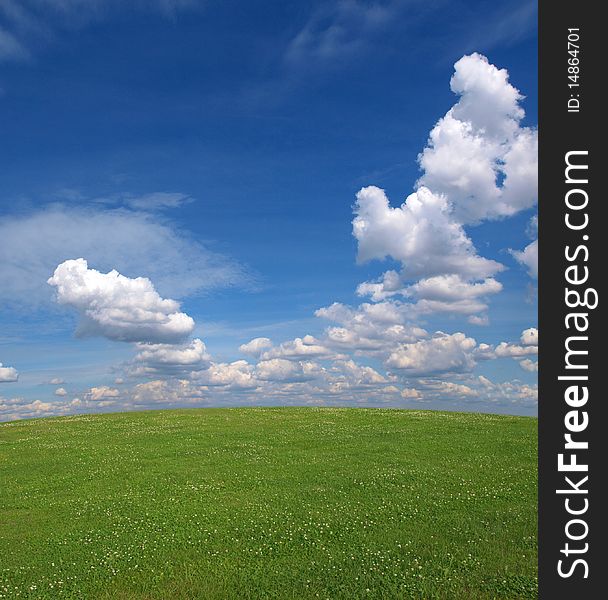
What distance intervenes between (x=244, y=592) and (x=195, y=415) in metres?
43.2

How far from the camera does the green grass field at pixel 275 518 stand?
14.1 m

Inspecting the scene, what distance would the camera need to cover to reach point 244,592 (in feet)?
44.7

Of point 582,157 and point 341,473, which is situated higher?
point 582,157

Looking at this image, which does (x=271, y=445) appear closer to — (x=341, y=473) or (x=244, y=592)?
(x=341, y=473)

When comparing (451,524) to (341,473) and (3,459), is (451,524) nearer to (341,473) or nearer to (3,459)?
(341,473)

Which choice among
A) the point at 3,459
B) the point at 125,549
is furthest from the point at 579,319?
the point at 3,459

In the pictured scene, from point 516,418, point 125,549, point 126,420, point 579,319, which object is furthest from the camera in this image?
point 126,420

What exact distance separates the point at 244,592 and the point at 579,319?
10261 millimetres

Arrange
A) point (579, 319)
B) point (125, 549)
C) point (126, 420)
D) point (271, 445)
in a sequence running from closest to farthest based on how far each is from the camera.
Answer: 1. point (579, 319)
2. point (125, 549)
3. point (271, 445)
4. point (126, 420)

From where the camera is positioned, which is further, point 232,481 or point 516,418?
point 516,418

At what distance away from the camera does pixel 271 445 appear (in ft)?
111

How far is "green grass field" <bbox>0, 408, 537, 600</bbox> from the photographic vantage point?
1412cm

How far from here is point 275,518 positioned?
1878 centimetres

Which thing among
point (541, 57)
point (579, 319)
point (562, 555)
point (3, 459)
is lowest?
point (3, 459)
